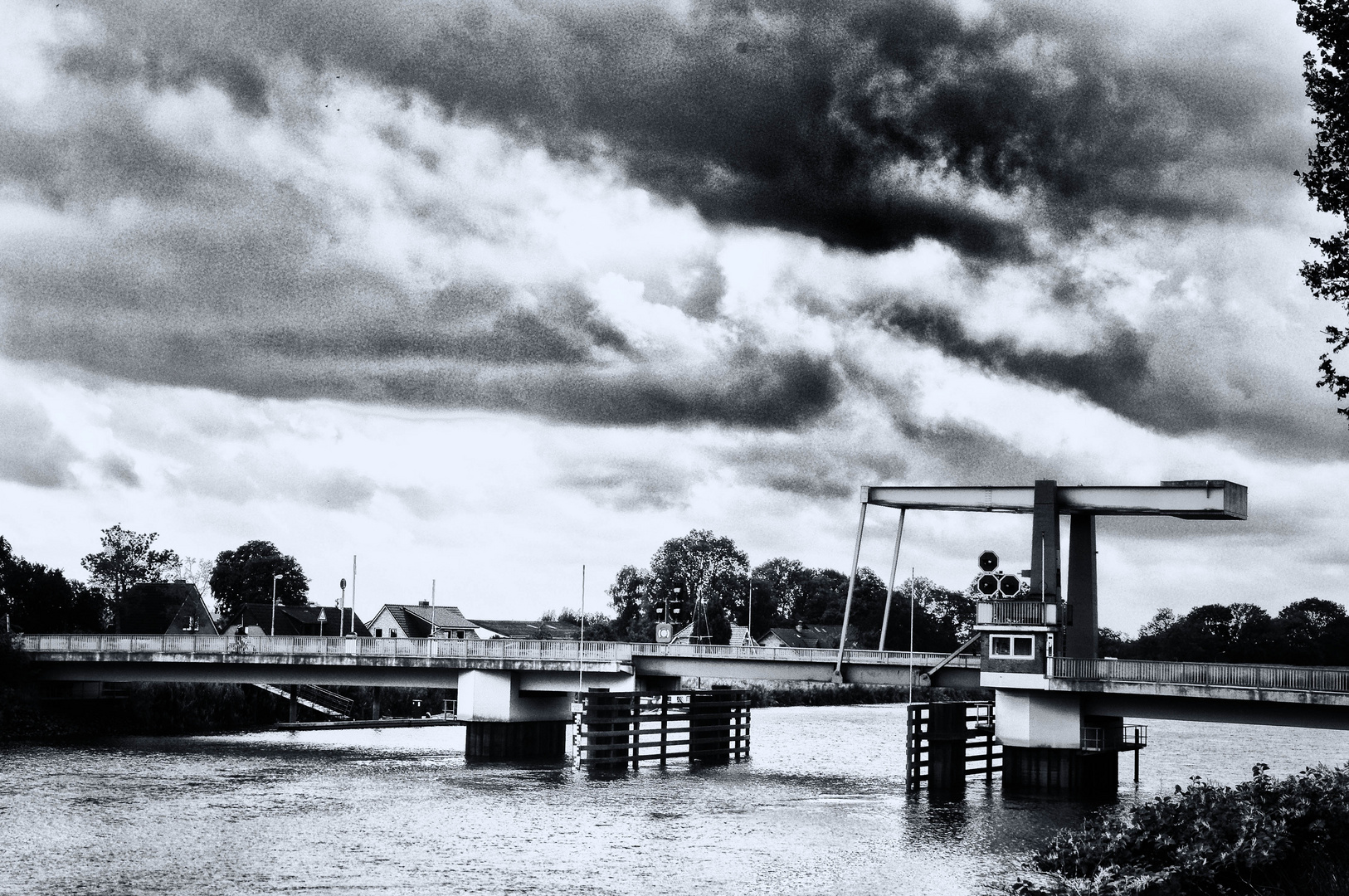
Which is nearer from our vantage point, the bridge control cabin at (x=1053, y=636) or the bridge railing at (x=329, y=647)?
the bridge control cabin at (x=1053, y=636)

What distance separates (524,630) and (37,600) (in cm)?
6709

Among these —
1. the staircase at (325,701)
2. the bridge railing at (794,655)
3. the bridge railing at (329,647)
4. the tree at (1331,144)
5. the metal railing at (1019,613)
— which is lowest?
the staircase at (325,701)

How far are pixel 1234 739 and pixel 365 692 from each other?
5503 cm

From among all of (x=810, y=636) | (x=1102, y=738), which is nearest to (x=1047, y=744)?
(x=1102, y=738)

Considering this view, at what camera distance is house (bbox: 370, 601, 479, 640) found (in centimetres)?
13000

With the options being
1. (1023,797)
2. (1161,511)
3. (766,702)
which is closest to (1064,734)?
(1023,797)

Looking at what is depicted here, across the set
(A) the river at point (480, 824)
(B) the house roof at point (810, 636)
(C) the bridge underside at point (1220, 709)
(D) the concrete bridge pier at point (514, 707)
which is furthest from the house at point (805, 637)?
(C) the bridge underside at point (1220, 709)

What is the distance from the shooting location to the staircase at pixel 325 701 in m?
90.4

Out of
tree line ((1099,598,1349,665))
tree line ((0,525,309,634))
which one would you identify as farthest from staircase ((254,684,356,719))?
tree line ((1099,598,1349,665))

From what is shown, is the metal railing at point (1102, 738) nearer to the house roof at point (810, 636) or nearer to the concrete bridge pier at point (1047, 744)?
the concrete bridge pier at point (1047, 744)

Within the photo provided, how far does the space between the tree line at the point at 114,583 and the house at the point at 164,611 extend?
98 cm

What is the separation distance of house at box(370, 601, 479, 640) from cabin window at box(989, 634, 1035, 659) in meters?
78.1

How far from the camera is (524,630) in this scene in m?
158

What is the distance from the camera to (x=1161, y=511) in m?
55.8
